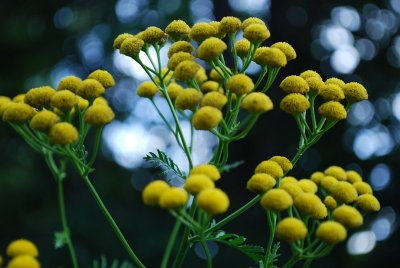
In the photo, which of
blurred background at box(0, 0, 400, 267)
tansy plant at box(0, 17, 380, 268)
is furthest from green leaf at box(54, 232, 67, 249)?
blurred background at box(0, 0, 400, 267)

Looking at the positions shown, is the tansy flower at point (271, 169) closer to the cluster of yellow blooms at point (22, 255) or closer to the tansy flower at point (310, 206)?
the tansy flower at point (310, 206)

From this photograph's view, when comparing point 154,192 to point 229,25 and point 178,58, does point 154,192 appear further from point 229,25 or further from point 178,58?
point 229,25

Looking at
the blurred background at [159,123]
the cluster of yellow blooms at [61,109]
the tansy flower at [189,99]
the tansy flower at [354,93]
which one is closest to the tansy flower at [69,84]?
the cluster of yellow blooms at [61,109]

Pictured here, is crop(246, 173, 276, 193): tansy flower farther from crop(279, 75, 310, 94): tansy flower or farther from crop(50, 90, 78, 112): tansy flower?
crop(50, 90, 78, 112): tansy flower

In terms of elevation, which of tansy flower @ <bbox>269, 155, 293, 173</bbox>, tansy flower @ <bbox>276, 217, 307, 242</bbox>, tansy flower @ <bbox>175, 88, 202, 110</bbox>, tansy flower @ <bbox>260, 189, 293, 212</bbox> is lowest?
tansy flower @ <bbox>276, 217, 307, 242</bbox>

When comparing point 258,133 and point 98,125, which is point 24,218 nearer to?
point 258,133

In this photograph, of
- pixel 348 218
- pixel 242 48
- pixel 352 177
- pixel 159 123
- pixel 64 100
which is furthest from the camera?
pixel 159 123

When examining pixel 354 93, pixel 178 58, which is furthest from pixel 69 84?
pixel 354 93
